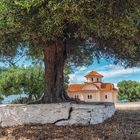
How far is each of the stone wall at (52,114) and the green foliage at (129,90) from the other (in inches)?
1802

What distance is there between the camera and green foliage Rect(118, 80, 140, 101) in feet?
199

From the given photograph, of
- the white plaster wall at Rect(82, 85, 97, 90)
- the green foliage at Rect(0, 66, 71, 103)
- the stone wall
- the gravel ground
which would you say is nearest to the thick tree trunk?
the stone wall

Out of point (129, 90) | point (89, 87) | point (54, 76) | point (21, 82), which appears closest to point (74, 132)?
point (54, 76)

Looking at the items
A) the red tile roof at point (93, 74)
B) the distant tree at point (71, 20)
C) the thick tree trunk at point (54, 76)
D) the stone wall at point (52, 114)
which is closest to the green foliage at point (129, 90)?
the red tile roof at point (93, 74)

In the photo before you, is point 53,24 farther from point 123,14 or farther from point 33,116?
point 33,116

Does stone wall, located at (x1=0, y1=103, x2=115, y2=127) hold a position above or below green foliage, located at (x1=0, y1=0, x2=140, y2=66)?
below

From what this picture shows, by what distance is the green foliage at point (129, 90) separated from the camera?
60594 mm

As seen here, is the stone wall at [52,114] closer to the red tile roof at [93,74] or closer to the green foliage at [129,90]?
the red tile roof at [93,74]

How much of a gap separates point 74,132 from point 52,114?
46.0 inches

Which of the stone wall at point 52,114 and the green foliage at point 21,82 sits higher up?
the green foliage at point 21,82

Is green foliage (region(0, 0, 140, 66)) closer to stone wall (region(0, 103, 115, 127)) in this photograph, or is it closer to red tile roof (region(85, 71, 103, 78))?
stone wall (region(0, 103, 115, 127))

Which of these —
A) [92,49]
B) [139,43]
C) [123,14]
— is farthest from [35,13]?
[92,49]

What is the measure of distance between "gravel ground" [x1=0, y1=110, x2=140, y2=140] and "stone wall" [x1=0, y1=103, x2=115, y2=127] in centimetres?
29

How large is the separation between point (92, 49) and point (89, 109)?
13.9 ft
